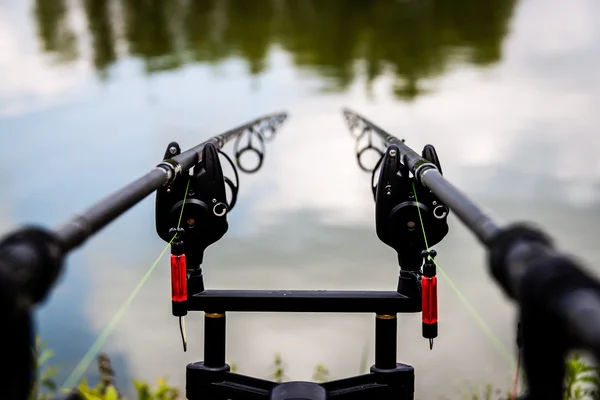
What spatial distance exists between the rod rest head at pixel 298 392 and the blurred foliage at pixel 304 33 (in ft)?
59.5

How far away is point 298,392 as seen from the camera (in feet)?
6.41

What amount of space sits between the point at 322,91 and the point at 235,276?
1143 centimetres

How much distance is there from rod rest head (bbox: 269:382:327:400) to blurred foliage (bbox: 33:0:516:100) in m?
18.1

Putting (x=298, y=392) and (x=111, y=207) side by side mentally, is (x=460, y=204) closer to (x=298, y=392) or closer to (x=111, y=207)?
(x=111, y=207)

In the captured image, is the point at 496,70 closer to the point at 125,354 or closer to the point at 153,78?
the point at 153,78

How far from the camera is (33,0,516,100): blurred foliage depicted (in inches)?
879

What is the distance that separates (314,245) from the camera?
358 inches

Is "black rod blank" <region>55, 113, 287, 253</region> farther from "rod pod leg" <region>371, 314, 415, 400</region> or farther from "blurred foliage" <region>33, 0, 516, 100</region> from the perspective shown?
"blurred foliage" <region>33, 0, 516, 100</region>

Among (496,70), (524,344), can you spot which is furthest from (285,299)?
(496,70)

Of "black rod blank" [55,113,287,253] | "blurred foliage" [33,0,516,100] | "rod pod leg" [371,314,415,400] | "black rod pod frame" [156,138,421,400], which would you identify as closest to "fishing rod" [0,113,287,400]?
"black rod blank" [55,113,287,253]

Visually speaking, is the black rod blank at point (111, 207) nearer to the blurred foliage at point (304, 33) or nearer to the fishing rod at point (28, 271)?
the fishing rod at point (28, 271)

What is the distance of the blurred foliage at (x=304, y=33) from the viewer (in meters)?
22.3

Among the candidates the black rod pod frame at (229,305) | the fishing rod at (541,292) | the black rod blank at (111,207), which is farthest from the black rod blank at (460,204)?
the black rod blank at (111,207)

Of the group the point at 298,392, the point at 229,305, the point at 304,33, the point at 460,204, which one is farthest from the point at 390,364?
the point at 304,33
